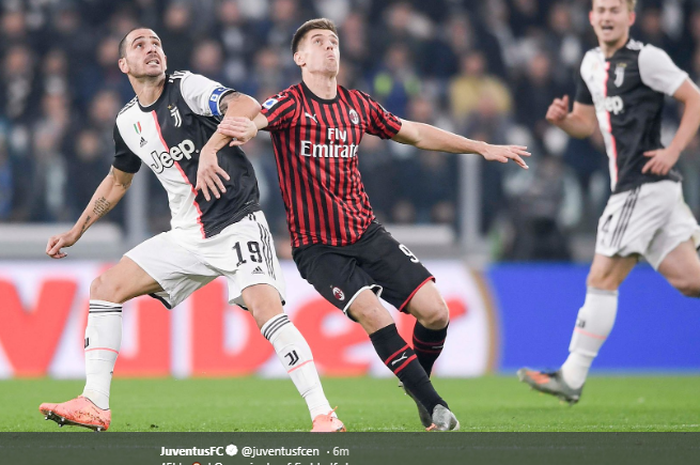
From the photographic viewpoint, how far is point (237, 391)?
8281 millimetres

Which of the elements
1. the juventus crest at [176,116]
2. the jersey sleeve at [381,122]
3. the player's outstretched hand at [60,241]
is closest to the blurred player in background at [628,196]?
the jersey sleeve at [381,122]

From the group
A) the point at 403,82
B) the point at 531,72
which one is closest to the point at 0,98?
the point at 403,82

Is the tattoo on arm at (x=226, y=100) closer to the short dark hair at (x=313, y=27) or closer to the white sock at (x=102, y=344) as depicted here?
the short dark hair at (x=313, y=27)

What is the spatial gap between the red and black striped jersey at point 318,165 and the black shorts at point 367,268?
0.06 meters

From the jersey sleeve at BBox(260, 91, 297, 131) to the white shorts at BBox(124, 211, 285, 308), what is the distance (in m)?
0.50

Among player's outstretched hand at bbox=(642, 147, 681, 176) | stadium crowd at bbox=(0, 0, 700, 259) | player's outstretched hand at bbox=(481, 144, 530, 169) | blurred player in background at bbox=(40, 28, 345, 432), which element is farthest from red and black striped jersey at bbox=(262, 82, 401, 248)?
stadium crowd at bbox=(0, 0, 700, 259)

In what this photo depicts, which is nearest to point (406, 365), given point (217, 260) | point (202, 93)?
point (217, 260)

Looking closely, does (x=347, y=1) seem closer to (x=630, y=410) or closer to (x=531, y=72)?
(x=531, y=72)

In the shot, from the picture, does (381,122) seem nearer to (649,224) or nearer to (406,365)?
(406,365)

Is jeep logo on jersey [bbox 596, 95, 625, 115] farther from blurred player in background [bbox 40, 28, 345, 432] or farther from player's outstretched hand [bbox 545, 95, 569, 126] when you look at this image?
blurred player in background [bbox 40, 28, 345, 432]

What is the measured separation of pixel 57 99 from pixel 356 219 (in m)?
6.12

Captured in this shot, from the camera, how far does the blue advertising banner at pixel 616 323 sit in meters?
9.92

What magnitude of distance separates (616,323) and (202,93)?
228 inches

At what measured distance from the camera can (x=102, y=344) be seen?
220 inches
